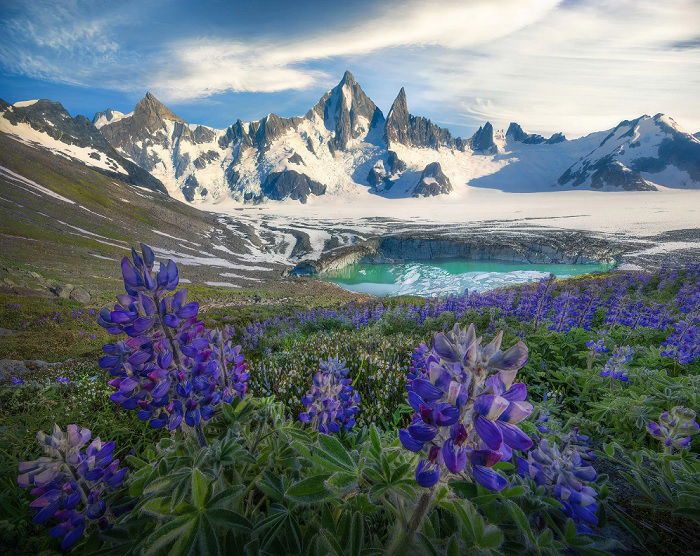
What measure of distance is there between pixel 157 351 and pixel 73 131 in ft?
595

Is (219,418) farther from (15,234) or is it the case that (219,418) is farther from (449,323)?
(15,234)

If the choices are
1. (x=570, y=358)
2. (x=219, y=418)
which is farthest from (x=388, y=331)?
(x=219, y=418)

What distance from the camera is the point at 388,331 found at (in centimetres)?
1067

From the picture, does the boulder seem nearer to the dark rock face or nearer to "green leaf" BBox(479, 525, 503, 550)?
"green leaf" BBox(479, 525, 503, 550)

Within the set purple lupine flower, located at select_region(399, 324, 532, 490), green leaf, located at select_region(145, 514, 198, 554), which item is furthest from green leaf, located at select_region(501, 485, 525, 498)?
green leaf, located at select_region(145, 514, 198, 554)

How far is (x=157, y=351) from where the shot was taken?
7.08 ft

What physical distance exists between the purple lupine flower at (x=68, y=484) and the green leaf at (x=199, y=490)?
3.33 ft

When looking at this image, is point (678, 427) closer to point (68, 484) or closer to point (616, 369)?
point (616, 369)

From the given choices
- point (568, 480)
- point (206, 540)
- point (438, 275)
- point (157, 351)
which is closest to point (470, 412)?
point (568, 480)

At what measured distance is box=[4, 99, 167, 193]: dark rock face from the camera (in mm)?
120438

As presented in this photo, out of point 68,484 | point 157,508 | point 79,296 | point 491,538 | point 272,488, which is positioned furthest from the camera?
point 79,296

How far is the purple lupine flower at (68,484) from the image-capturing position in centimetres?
187

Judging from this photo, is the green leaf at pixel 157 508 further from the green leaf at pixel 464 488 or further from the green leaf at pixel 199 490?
the green leaf at pixel 464 488

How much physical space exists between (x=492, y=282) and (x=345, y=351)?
4630cm
